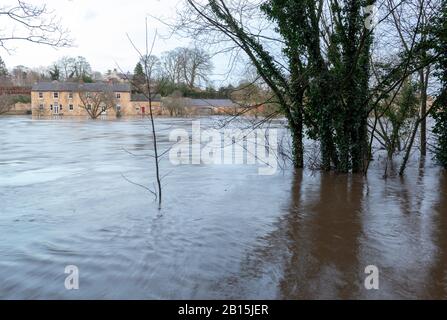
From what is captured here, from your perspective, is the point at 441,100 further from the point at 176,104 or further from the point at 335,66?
the point at 176,104

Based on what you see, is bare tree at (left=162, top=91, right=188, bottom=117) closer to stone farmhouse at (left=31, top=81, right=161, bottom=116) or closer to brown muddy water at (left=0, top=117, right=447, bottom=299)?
stone farmhouse at (left=31, top=81, right=161, bottom=116)

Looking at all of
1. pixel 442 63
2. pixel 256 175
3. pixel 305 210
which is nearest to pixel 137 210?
pixel 305 210

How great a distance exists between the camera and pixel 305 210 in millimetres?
8688

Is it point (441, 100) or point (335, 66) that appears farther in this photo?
point (441, 100)

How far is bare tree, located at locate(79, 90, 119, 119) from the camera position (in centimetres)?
6600

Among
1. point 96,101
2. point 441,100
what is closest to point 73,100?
point 96,101

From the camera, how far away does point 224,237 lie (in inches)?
268

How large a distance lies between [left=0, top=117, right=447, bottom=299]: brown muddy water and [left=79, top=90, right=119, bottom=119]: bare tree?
182ft

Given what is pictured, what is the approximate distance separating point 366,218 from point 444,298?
138 inches

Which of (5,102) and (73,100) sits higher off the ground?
(73,100)

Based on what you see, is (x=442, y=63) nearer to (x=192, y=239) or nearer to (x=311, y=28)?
(x=311, y=28)

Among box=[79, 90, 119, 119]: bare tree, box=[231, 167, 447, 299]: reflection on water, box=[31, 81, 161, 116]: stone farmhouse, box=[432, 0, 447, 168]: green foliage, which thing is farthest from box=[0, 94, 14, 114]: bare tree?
box=[231, 167, 447, 299]: reflection on water

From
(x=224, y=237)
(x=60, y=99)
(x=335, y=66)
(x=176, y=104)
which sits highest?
(x=60, y=99)

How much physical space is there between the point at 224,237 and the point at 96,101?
62.9 metres
